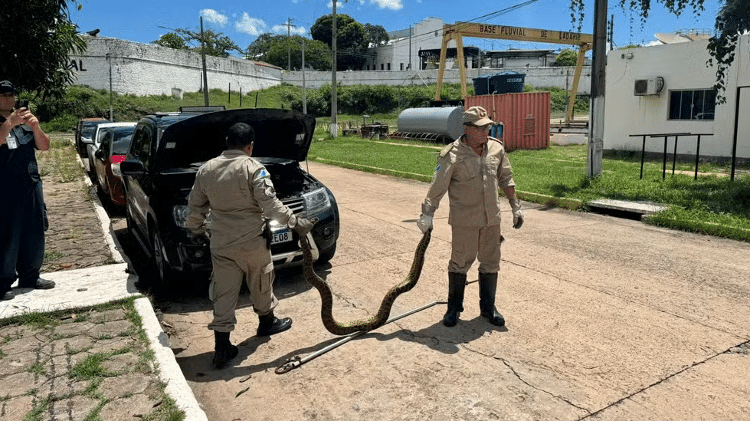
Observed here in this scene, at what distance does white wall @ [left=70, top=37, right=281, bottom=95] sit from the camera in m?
50.0

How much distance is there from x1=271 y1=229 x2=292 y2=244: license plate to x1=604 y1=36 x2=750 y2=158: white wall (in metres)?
14.0

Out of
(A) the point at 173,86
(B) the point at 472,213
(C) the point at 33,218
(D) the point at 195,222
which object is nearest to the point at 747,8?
(B) the point at 472,213

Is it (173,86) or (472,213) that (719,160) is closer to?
(472,213)

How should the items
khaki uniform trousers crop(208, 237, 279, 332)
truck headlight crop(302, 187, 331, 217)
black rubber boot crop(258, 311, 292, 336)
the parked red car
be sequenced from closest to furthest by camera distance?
khaki uniform trousers crop(208, 237, 279, 332) → black rubber boot crop(258, 311, 292, 336) → truck headlight crop(302, 187, 331, 217) → the parked red car

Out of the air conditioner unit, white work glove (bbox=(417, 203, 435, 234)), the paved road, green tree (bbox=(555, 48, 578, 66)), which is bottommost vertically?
the paved road

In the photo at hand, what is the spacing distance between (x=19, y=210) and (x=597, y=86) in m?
10.7

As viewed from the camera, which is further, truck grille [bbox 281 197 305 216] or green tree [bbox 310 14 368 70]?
green tree [bbox 310 14 368 70]

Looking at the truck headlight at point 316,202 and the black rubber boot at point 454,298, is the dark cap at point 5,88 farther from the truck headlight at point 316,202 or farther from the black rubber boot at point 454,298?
the black rubber boot at point 454,298

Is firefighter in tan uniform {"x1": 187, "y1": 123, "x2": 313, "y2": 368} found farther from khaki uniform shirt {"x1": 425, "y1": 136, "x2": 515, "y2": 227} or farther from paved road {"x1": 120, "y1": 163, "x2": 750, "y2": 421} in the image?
khaki uniform shirt {"x1": 425, "y1": 136, "x2": 515, "y2": 227}

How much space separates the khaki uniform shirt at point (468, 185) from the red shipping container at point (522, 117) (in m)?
16.9

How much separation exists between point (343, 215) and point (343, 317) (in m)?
4.73

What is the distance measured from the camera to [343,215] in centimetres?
962

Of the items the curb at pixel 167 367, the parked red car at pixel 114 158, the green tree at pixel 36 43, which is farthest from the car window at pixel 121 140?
the curb at pixel 167 367

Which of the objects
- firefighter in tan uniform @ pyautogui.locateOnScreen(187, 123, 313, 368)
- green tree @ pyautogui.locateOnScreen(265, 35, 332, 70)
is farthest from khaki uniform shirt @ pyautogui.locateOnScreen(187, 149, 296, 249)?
green tree @ pyautogui.locateOnScreen(265, 35, 332, 70)
